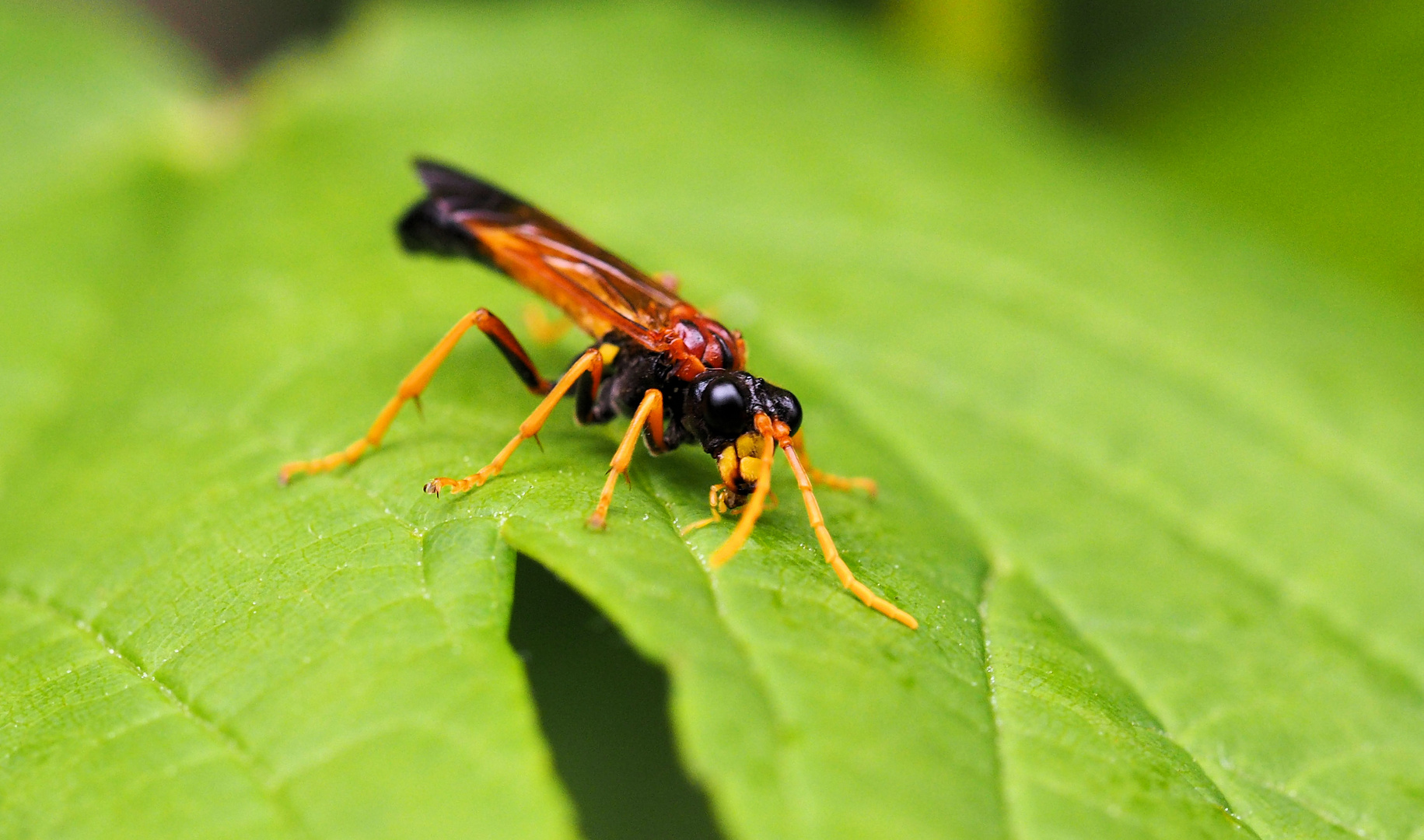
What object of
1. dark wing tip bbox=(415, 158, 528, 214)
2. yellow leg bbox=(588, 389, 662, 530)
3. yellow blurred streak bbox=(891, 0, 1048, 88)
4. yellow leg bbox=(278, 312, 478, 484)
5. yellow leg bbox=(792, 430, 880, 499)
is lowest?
yellow leg bbox=(278, 312, 478, 484)

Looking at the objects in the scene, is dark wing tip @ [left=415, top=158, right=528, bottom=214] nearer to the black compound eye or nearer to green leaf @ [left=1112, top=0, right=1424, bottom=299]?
the black compound eye

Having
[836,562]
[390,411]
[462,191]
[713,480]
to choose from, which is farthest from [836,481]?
[462,191]

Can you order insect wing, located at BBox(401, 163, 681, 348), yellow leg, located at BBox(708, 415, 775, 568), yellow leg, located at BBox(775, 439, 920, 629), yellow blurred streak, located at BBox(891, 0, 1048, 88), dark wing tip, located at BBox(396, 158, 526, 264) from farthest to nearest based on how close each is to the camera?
yellow blurred streak, located at BBox(891, 0, 1048, 88), dark wing tip, located at BBox(396, 158, 526, 264), insect wing, located at BBox(401, 163, 681, 348), yellow leg, located at BBox(775, 439, 920, 629), yellow leg, located at BBox(708, 415, 775, 568)

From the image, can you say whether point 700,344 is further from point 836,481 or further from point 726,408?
point 836,481

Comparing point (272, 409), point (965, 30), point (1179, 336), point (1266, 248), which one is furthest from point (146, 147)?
point (1266, 248)

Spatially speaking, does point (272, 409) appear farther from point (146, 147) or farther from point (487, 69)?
point (487, 69)

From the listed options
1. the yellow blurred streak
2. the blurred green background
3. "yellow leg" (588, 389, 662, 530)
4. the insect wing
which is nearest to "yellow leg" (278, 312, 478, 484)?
the insect wing
